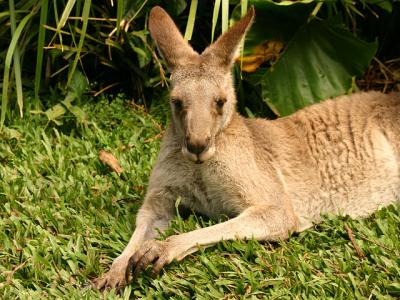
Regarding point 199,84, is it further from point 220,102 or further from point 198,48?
point 198,48

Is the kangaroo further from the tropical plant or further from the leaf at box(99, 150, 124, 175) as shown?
the leaf at box(99, 150, 124, 175)

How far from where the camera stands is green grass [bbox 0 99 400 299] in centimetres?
378

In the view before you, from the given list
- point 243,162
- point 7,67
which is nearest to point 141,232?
point 243,162

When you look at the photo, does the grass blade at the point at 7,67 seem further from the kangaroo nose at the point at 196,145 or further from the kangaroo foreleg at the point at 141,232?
the kangaroo nose at the point at 196,145

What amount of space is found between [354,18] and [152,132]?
2.01 metres

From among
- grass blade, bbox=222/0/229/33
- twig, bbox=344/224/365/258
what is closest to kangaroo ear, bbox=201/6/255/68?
grass blade, bbox=222/0/229/33

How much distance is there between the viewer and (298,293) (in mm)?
3691

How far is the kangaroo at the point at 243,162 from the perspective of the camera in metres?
4.18

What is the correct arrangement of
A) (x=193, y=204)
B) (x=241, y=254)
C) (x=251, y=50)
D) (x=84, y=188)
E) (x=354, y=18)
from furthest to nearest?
(x=354, y=18) < (x=251, y=50) < (x=84, y=188) < (x=193, y=204) < (x=241, y=254)

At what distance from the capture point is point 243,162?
4.50m

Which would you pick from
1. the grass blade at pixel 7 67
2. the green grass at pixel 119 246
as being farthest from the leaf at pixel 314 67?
the grass blade at pixel 7 67

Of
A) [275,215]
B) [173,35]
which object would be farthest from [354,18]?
[275,215]

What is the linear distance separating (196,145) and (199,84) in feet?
1.38

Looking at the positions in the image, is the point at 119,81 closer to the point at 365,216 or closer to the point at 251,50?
the point at 251,50
